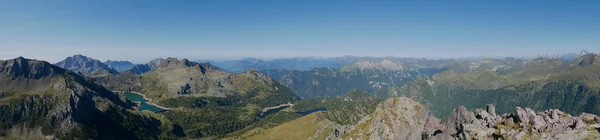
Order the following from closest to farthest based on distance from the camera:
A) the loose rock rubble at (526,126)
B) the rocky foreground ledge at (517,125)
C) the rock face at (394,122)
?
the loose rock rubble at (526,126), the rocky foreground ledge at (517,125), the rock face at (394,122)

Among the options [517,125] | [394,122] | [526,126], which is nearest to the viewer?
[526,126]

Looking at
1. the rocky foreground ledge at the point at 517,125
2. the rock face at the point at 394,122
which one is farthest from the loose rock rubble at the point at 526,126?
the rock face at the point at 394,122

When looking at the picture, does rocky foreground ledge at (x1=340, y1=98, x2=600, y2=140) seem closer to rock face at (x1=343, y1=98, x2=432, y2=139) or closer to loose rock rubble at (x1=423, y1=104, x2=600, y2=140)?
loose rock rubble at (x1=423, y1=104, x2=600, y2=140)

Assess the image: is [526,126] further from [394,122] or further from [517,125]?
[394,122]

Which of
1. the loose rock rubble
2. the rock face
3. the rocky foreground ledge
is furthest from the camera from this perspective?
the rock face

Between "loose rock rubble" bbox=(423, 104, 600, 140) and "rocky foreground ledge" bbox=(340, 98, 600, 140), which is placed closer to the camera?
"loose rock rubble" bbox=(423, 104, 600, 140)

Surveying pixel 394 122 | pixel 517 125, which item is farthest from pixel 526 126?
pixel 394 122

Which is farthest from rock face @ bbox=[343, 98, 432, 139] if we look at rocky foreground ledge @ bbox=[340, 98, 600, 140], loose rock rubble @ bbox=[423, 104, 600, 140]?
loose rock rubble @ bbox=[423, 104, 600, 140]

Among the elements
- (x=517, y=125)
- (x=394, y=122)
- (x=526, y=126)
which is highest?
(x=526, y=126)

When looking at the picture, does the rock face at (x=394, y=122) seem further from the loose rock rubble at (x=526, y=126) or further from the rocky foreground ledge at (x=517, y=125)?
the loose rock rubble at (x=526, y=126)

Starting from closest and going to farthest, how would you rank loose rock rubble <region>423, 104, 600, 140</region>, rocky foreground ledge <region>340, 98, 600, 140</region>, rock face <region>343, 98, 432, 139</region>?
loose rock rubble <region>423, 104, 600, 140</region>
rocky foreground ledge <region>340, 98, 600, 140</region>
rock face <region>343, 98, 432, 139</region>

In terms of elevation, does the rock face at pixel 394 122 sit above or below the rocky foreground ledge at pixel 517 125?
below

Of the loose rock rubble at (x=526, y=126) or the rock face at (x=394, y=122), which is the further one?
the rock face at (x=394, y=122)
